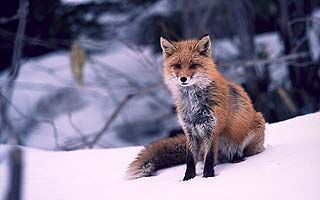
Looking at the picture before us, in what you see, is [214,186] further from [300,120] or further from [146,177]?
[300,120]

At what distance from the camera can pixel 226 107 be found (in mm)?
5688

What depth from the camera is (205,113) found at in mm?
5613

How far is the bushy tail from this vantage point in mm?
5934

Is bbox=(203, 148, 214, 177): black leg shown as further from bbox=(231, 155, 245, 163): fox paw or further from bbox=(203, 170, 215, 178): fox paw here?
bbox=(231, 155, 245, 163): fox paw

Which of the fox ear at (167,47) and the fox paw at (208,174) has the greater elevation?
the fox ear at (167,47)

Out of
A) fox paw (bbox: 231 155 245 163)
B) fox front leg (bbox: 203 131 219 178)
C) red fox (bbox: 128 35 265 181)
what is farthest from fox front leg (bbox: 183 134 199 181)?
fox paw (bbox: 231 155 245 163)

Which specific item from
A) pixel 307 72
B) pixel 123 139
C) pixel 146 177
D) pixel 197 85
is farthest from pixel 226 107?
pixel 123 139

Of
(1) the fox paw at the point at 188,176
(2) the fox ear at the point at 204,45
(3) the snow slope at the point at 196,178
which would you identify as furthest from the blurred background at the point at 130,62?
(1) the fox paw at the point at 188,176

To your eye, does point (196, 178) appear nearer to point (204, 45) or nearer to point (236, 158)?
point (236, 158)

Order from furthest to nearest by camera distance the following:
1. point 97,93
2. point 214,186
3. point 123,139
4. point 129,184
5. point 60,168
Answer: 1. point 97,93
2. point 123,139
3. point 60,168
4. point 129,184
5. point 214,186

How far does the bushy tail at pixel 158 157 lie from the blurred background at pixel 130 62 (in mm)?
4622

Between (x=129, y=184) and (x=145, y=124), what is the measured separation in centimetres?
837

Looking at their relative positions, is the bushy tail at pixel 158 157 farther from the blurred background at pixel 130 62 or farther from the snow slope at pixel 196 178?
the blurred background at pixel 130 62

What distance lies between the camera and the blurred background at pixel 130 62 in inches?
477
